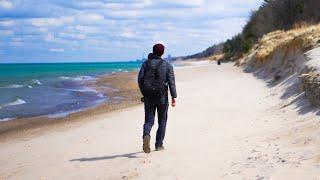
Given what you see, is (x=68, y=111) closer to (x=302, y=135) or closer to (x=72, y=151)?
(x=72, y=151)

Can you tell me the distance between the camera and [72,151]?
9.45m

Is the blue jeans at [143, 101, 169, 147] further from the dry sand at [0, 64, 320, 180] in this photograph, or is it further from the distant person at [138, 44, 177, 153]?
the dry sand at [0, 64, 320, 180]

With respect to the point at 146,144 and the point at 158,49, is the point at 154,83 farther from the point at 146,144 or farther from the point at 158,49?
the point at 146,144

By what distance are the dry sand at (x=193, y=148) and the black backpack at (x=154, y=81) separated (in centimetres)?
99

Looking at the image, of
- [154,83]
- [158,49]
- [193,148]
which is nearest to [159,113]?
[154,83]

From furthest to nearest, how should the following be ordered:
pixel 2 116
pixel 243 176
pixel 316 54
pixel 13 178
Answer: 1. pixel 2 116
2. pixel 316 54
3. pixel 13 178
4. pixel 243 176

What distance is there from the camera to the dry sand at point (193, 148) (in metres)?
6.29

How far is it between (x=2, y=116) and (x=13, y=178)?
38.6 ft

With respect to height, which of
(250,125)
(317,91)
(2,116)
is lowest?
(2,116)

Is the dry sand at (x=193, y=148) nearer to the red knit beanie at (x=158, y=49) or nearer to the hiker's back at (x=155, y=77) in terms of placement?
the hiker's back at (x=155, y=77)

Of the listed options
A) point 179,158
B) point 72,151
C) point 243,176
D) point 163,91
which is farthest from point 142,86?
point 243,176

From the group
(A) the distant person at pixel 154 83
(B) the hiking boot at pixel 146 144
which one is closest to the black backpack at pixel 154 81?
(A) the distant person at pixel 154 83

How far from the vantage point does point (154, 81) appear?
26.5ft

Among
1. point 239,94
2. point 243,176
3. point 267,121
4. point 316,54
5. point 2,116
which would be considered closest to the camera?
point 243,176
